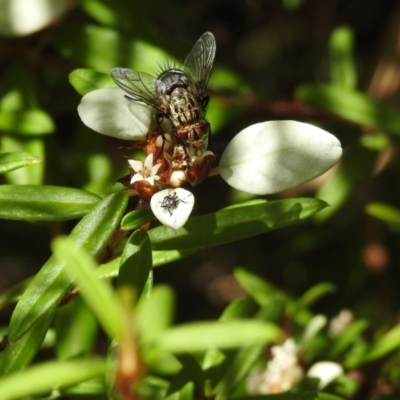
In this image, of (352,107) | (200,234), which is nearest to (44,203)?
(200,234)

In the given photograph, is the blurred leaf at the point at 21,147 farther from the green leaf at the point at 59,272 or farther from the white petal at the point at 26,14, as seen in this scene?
the green leaf at the point at 59,272

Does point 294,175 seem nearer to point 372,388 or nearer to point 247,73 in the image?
point 372,388

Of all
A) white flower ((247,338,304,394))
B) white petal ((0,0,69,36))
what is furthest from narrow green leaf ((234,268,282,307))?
white petal ((0,0,69,36))

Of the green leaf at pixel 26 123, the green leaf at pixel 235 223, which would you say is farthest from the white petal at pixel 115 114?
the green leaf at pixel 26 123

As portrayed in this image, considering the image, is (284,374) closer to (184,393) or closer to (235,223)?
(184,393)

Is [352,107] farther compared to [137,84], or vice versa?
[352,107]

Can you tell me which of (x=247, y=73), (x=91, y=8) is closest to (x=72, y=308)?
(x=91, y=8)
